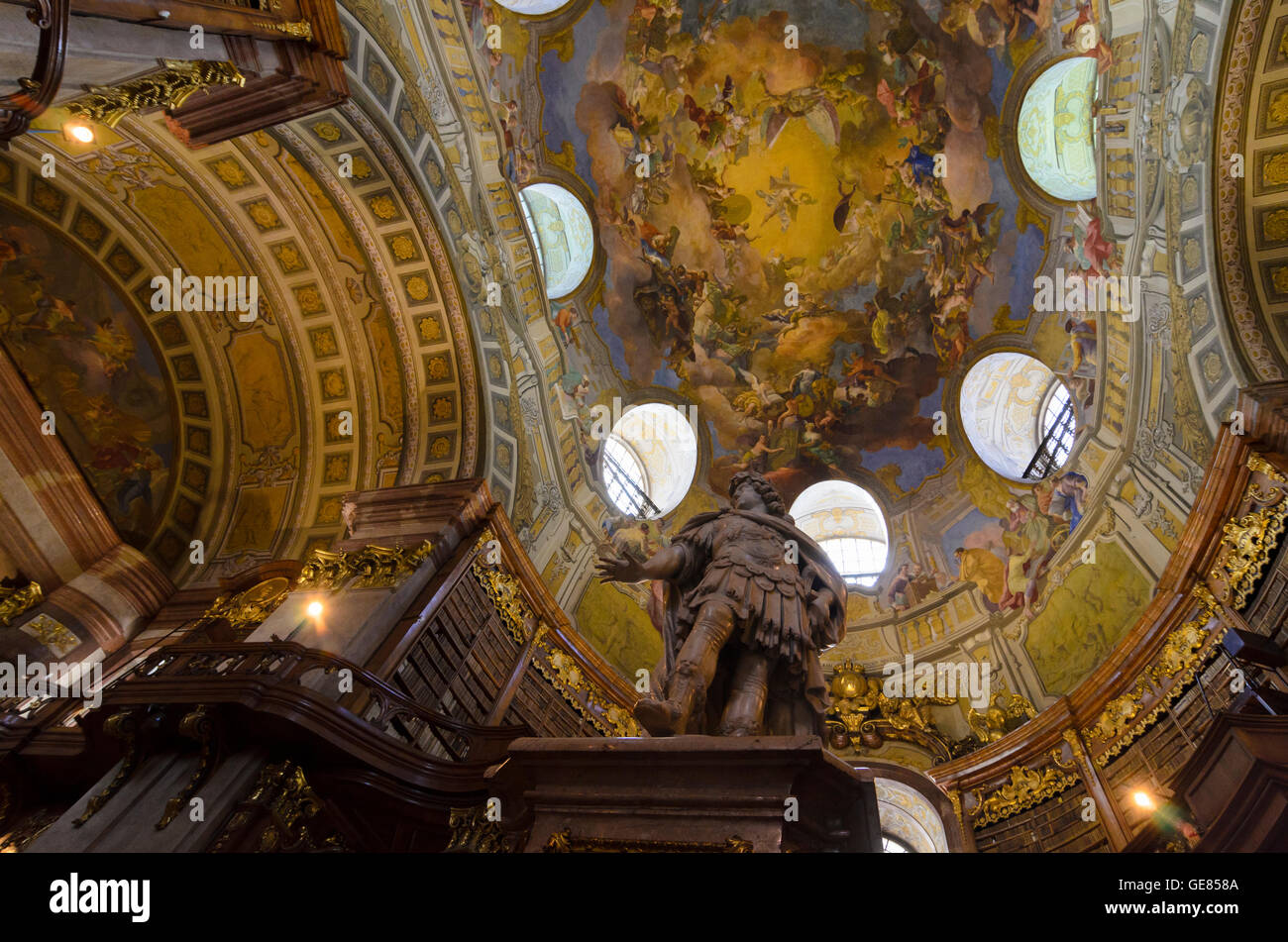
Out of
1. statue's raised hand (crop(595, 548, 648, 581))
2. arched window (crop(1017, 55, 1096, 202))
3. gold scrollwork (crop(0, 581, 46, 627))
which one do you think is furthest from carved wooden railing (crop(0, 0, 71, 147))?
arched window (crop(1017, 55, 1096, 202))

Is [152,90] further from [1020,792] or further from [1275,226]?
[1020,792]

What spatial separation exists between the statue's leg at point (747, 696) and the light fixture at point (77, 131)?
38.4 ft

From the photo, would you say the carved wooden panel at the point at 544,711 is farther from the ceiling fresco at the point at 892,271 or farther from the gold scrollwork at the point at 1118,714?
the gold scrollwork at the point at 1118,714

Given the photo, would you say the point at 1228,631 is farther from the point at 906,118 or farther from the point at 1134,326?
the point at 906,118

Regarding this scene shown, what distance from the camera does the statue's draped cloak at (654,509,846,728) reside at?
19.1 ft

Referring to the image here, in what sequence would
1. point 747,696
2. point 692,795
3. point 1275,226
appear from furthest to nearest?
point 1275,226, point 747,696, point 692,795

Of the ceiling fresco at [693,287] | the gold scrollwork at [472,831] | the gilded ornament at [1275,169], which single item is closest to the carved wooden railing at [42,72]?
the gold scrollwork at [472,831]

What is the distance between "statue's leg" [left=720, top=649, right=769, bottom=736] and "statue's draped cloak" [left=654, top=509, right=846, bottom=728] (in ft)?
0.38

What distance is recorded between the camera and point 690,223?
2069 centimetres

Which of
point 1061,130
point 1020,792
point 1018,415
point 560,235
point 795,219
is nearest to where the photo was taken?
point 1020,792

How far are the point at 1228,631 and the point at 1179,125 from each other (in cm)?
746

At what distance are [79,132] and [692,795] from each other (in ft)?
41.1

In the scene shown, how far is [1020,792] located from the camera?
42.1 feet

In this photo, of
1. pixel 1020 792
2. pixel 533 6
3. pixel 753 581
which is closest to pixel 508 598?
pixel 753 581
